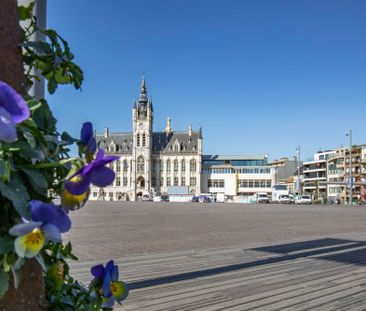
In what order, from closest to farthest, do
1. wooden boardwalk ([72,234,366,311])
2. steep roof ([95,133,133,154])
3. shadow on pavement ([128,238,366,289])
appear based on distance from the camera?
wooden boardwalk ([72,234,366,311]) → shadow on pavement ([128,238,366,289]) → steep roof ([95,133,133,154])

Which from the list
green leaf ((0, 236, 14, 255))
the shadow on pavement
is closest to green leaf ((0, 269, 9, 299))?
green leaf ((0, 236, 14, 255))

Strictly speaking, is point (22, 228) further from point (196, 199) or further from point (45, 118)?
point (196, 199)

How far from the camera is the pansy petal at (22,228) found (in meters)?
0.71

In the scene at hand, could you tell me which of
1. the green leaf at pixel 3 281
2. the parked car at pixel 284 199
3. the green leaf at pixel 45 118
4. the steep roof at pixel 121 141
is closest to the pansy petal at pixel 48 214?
the green leaf at pixel 3 281

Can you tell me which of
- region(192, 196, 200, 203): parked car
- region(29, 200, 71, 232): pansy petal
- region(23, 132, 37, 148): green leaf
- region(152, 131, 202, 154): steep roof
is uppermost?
region(152, 131, 202, 154): steep roof

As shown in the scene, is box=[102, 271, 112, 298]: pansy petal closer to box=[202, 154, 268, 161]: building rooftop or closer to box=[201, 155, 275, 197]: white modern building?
box=[201, 155, 275, 197]: white modern building

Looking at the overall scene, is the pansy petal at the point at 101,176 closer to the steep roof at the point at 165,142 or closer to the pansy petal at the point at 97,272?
the pansy petal at the point at 97,272

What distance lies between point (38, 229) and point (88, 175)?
0.43 feet

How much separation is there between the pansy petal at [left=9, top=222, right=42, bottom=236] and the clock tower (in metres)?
93.7

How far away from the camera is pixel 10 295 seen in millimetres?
876

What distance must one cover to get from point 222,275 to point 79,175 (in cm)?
416

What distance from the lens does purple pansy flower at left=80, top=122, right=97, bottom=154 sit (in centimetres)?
94

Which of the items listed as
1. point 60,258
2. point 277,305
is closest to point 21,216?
point 60,258

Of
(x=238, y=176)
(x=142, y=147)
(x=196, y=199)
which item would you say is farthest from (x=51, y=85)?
(x=238, y=176)
